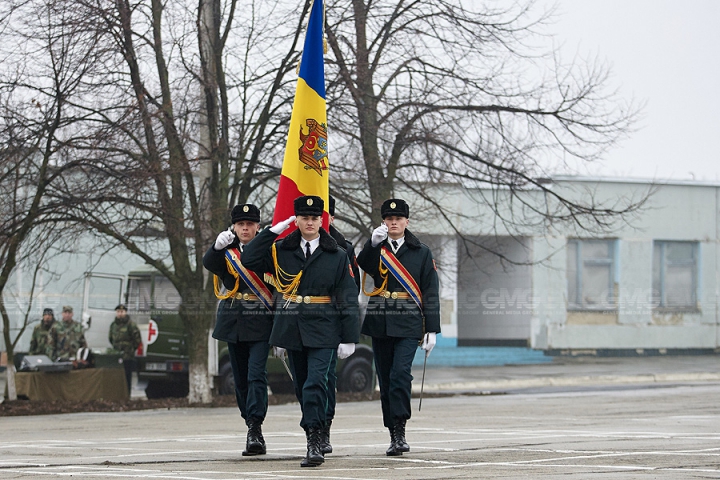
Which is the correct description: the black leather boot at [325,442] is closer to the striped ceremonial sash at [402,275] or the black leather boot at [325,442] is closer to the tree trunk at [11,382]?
the striped ceremonial sash at [402,275]

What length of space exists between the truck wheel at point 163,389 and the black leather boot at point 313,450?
1263cm

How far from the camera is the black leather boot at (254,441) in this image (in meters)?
8.55

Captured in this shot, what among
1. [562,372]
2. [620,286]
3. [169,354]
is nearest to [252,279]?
[169,354]

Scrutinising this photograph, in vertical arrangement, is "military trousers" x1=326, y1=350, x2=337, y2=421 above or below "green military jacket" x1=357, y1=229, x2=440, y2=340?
below

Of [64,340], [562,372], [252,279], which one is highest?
[252,279]

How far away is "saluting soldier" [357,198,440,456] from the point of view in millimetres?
8844

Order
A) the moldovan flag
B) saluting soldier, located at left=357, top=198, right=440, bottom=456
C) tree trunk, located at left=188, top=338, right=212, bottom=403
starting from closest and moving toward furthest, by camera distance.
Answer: saluting soldier, located at left=357, top=198, right=440, bottom=456 < the moldovan flag < tree trunk, located at left=188, top=338, right=212, bottom=403

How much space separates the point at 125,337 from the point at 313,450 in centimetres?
1192

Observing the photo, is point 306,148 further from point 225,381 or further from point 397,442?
point 225,381

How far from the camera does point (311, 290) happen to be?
27.5 ft

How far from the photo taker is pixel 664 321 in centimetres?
3472

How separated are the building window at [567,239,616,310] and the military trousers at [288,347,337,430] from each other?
2568 cm

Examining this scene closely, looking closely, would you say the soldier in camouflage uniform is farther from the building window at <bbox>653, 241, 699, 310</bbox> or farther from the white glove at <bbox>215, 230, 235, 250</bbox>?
the building window at <bbox>653, 241, 699, 310</bbox>

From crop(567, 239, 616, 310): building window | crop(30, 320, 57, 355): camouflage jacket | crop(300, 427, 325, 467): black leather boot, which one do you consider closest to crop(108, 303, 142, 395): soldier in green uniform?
crop(30, 320, 57, 355): camouflage jacket
